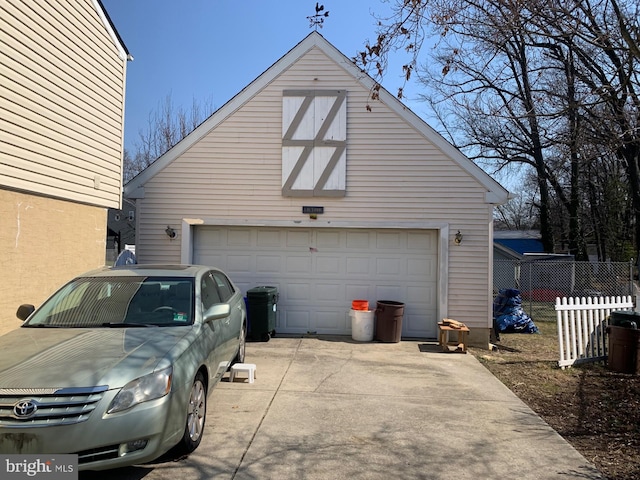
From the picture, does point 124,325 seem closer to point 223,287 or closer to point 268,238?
point 223,287

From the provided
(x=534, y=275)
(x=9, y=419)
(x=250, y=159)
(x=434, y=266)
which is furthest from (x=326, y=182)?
(x=534, y=275)

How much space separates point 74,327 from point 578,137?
11085 mm

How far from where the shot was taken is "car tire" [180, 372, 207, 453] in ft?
13.5

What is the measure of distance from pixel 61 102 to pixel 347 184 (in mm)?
5346

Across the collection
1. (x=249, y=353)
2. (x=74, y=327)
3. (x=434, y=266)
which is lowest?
(x=249, y=353)

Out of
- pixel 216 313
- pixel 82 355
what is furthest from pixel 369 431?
pixel 82 355

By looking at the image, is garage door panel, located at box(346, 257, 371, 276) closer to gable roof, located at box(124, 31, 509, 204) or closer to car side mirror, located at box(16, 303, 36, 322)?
gable roof, located at box(124, 31, 509, 204)

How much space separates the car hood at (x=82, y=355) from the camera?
135 inches

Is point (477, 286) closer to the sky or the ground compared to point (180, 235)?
closer to the ground

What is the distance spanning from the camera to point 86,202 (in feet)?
28.0

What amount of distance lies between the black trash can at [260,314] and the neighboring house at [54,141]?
2.96 m

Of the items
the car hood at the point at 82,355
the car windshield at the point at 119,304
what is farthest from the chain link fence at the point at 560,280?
the car hood at the point at 82,355

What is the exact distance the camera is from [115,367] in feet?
11.8

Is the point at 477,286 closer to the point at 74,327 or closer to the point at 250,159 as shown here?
the point at 250,159
